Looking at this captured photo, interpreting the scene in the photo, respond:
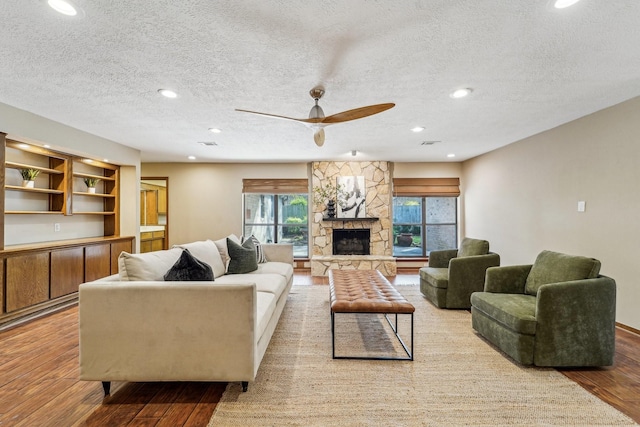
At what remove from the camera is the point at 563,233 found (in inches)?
153

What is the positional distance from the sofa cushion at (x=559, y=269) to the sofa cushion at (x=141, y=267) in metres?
3.34

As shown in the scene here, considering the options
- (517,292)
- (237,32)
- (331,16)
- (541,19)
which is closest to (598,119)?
(517,292)

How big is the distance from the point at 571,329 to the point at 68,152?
6076mm

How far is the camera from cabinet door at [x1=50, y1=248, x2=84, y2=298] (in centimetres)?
385

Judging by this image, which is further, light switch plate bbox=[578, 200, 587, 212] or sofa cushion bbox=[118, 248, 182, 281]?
light switch plate bbox=[578, 200, 587, 212]

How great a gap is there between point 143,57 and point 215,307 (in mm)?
1894

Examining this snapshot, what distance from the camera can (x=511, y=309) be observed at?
2490 millimetres

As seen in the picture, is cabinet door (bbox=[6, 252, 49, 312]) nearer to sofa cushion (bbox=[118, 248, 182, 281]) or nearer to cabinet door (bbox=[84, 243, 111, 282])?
cabinet door (bbox=[84, 243, 111, 282])

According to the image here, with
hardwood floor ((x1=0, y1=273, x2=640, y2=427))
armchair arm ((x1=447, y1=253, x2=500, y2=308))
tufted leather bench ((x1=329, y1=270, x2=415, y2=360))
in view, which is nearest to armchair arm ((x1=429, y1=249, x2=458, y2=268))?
armchair arm ((x1=447, y1=253, x2=500, y2=308))

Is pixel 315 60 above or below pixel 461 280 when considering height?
above

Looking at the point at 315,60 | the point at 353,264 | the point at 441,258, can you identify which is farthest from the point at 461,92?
the point at 353,264

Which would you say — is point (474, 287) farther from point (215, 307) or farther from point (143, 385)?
point (143, 385)

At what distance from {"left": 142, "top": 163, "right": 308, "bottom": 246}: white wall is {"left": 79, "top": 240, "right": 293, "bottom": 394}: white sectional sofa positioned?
4844mm

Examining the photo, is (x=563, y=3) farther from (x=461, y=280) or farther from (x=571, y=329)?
(x=461, y=280)
